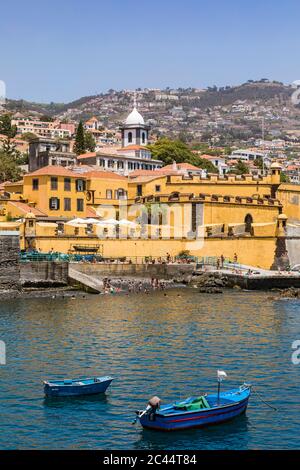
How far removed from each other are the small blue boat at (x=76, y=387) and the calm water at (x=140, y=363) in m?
0.30

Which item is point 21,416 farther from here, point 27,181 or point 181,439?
point 27,181

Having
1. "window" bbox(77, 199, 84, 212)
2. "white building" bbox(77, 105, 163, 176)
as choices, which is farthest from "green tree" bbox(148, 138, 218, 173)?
"window" bbox(77, 199, 84, 212)

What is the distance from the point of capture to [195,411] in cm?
2289

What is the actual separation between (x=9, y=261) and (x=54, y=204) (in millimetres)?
13365

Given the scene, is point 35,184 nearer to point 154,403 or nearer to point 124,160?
point 124,160

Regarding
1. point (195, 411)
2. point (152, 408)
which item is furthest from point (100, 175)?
point (152, 408)

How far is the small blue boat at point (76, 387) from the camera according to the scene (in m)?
25.6

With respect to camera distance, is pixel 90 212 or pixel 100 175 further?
pixel 100 175

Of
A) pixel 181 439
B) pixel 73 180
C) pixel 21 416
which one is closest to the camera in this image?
pixel 181 439

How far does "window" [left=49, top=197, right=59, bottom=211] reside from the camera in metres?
64.7

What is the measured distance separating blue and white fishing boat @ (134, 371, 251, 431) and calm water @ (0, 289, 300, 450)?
29 cm

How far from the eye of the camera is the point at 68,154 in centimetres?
8862
